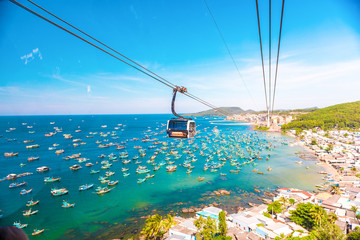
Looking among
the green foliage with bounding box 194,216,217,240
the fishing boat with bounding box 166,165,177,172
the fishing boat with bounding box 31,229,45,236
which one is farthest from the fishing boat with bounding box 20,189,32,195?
the green foliage with bounding box 194,216,217,240

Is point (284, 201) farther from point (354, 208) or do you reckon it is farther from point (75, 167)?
point (75, 167)

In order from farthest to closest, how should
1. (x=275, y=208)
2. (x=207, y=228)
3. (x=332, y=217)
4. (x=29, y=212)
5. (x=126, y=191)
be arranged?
(x=126, y=191) → (x=29, y=212) → (x=275, y=208) → (x=332, y=217) → (x=207, y=228)

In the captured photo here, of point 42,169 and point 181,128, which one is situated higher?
point 181,128

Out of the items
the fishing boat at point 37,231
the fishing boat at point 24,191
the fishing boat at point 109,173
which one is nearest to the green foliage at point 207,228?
the fishing boat at point 37,231

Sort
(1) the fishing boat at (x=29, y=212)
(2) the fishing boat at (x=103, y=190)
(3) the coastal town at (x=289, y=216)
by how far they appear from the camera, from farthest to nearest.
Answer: (2) the fishing boat at (x=103, y=190), (1) the fishing boat at (x=29, y=212), (3) the coastal town at (x=289, y=216)

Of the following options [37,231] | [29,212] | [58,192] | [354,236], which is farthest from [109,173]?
[354,236]

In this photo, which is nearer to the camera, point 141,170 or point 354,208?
point 354,208

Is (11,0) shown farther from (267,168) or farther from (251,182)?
(267,168)

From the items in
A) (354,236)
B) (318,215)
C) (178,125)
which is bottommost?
(354,236)

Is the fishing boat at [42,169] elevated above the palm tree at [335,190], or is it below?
below

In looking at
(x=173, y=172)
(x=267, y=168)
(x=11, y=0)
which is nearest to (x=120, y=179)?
(x=173, y=172)

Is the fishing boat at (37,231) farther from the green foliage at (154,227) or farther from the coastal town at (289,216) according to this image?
the coastal town at (289,216)
